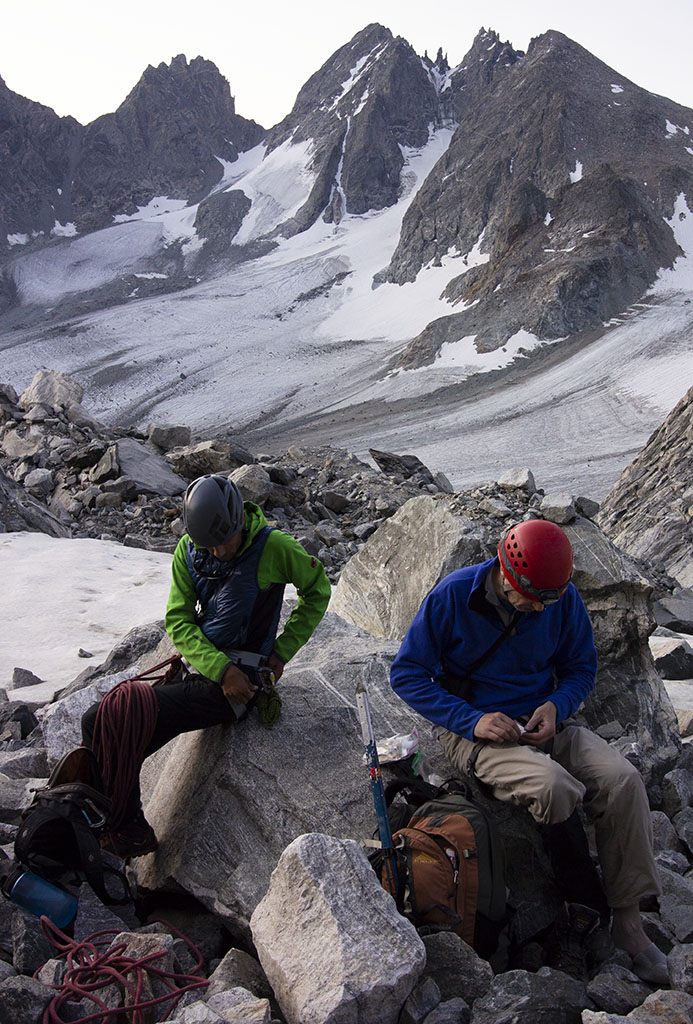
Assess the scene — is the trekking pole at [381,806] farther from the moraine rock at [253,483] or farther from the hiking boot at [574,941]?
the moraine rock at [253,483]

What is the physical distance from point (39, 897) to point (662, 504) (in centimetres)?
1190

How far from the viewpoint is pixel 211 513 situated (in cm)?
366

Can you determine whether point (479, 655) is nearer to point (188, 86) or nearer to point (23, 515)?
point (23, 515)

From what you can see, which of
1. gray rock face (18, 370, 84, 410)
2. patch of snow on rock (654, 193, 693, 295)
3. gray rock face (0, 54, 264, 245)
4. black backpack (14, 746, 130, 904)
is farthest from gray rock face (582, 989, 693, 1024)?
gray rock face (0, 54, 264, 245)

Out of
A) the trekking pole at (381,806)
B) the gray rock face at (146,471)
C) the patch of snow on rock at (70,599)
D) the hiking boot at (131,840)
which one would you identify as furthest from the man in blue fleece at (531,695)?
the gray rock face at (146,471)

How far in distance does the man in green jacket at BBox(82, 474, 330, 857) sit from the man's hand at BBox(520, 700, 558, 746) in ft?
3.89

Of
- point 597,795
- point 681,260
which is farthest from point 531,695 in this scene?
point 681,260

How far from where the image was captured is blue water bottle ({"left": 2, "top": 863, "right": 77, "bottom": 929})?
3084 millimetres

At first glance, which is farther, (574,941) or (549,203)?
(549,203)

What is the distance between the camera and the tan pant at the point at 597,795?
10.4 ft

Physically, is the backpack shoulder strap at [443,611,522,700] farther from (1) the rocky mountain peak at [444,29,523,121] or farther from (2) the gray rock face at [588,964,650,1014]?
(1) the rocky mountain peak at [444,29,523,121]

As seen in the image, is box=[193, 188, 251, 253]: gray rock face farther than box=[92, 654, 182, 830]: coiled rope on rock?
Yes

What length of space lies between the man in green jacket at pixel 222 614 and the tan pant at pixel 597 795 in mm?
1146

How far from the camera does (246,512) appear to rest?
398 centimetres
